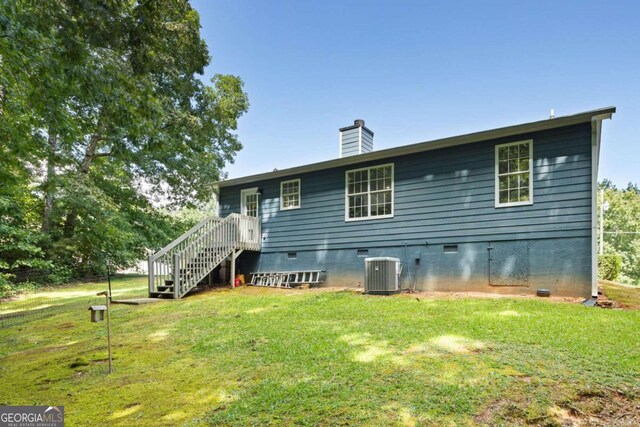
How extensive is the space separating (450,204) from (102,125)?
7.55m

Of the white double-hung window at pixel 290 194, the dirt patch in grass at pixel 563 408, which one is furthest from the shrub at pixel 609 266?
the dirt patch in grass at pixel 563 408

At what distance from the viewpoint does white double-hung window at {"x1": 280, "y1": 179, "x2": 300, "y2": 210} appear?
11538 millimetres

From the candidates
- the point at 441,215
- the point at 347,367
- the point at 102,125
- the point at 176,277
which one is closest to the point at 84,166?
the point at 176,277

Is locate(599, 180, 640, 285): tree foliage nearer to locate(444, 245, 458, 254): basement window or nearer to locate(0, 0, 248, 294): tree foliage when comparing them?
locate(444, 245, 458, 254): basement window

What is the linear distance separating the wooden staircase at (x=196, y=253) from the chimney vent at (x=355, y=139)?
13.1 ft

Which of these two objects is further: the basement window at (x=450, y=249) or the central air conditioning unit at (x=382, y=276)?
the basement window at (x=450, y=249)

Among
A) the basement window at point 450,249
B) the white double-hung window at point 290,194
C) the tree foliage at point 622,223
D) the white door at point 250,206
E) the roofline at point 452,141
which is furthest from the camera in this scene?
the tree foliage at point 622,223

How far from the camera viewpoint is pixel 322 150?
22.3 m

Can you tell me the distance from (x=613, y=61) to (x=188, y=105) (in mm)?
17265

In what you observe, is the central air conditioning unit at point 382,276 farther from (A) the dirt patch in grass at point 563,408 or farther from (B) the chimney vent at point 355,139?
(A) the dirt patch in grass at point 563,408

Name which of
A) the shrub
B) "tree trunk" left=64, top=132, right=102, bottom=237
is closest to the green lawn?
"tree trunk" left=64, top=132, right=102, bottom=237

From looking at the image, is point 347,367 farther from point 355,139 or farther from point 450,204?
point 355,139

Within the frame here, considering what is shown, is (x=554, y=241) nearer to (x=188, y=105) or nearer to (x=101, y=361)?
(x=101, y=361)

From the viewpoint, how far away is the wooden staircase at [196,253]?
9320 mm
